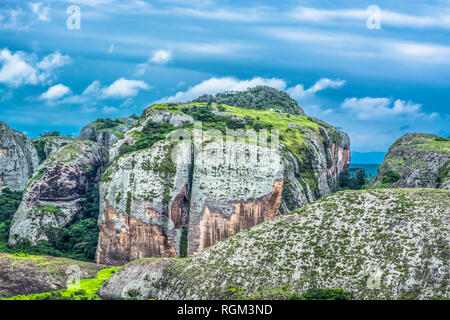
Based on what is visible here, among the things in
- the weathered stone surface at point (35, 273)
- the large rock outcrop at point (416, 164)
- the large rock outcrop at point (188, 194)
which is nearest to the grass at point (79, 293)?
the weathered stone surface at point (35, 273)

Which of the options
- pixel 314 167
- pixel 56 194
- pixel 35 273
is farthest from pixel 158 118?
pixel 35 273

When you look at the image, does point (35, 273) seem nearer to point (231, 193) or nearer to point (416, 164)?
point (231, 193)

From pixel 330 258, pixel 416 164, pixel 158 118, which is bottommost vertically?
pixel 330 258

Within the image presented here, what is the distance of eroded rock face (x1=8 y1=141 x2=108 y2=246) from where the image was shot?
8912cm

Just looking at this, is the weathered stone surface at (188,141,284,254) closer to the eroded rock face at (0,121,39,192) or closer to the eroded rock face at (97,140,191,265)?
the eroded rock face at (97,140,191,265)

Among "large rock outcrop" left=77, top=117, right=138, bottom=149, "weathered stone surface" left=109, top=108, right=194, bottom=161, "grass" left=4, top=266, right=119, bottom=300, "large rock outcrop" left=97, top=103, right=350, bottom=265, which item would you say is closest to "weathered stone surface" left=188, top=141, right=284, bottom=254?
"large rock outcrop" left=97, top=103, right=350, bottom=265

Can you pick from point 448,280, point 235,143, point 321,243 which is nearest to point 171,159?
point 235,143

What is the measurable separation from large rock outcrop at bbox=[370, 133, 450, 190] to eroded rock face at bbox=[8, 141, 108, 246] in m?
51.0

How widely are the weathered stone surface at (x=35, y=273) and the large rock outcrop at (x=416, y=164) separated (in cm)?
4963

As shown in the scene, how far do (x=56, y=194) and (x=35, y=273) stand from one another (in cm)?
2626

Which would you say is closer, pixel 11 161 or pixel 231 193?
pixel 231 193

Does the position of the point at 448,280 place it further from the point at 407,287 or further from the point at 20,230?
the point at 20,230

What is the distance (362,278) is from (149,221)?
32.6 meters

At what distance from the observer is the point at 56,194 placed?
94438 millimetres
